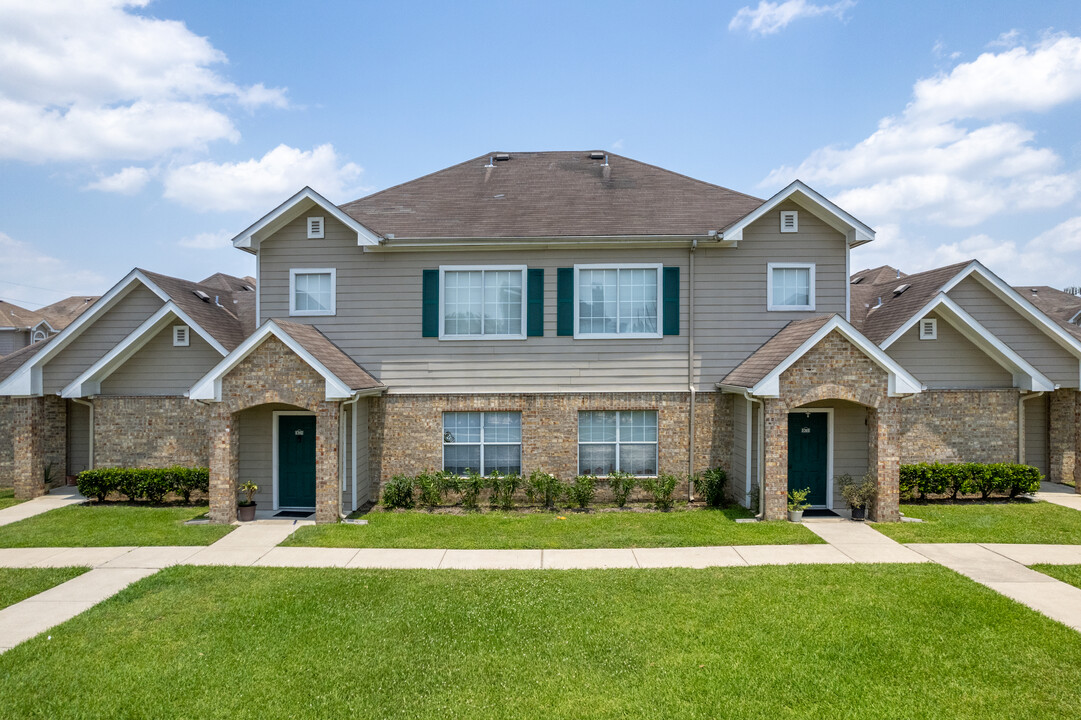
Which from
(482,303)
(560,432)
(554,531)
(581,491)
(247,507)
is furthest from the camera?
(482,303)

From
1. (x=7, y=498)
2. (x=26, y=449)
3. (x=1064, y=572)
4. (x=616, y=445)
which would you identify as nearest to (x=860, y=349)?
(x=1064, y=572)

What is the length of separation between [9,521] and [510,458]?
10.6m

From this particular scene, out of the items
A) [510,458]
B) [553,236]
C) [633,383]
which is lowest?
[510,458]

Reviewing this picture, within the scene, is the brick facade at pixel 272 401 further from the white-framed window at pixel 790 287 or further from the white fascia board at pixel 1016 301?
the white fascia board at pixel 1016 301

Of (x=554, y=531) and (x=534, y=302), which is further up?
(x=534, y=302)

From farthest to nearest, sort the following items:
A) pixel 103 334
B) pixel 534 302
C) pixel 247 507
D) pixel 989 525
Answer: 1. pixel 103 334
2. pixel 534 302
3. pixel 247 507
4. pixel 989 525

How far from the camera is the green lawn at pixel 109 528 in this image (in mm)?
11375

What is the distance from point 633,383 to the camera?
47.0 ft

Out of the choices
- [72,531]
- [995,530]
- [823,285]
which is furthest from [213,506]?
[995,530]

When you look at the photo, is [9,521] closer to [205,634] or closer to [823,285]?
[205,634]

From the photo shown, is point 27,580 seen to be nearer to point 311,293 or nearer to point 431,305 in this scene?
point 311,293

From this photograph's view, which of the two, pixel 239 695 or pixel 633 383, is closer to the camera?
pixel 239 695

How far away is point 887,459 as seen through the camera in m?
12.4

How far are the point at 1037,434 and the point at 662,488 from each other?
34.6 feet
